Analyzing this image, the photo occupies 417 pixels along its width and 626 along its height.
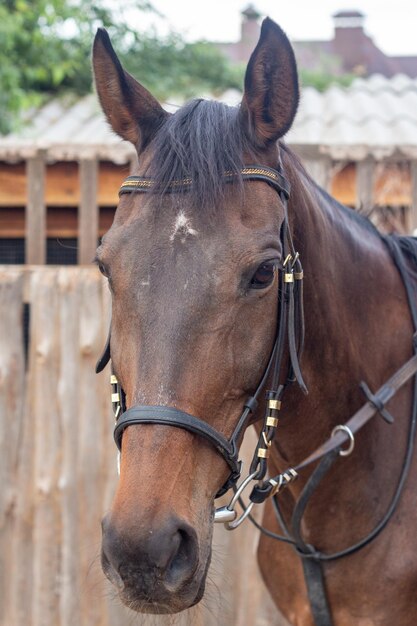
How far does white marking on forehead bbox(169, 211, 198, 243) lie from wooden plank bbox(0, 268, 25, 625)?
2.58 m

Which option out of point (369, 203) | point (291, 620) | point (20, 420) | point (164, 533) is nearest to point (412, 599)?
point (291, 620)

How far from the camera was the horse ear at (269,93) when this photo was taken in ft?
6.54

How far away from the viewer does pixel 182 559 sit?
65.2 inches

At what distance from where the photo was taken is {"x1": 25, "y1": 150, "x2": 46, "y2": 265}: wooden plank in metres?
Result: 4.43

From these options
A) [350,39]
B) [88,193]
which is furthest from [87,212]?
[350,39]

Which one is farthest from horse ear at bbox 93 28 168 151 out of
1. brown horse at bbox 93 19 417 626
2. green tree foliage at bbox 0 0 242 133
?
green tree foliage at bbox 0 0 242 133

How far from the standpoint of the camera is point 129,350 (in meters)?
1.85

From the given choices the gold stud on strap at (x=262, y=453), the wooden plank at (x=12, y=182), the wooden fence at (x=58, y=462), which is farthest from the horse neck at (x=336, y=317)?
the wooden plank at (x=12, y=182)

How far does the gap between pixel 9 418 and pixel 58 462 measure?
0.37 meters

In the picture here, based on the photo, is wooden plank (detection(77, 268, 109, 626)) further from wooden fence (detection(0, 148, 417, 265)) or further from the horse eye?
the horse eye

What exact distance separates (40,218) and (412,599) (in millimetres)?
2991

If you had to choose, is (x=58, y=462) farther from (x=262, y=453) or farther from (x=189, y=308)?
(x=189, y=308)

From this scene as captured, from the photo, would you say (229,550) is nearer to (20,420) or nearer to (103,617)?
(103,617)

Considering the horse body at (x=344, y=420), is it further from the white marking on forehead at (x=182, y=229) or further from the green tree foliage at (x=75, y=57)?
the green tree foliage at (x=75, y=57)
